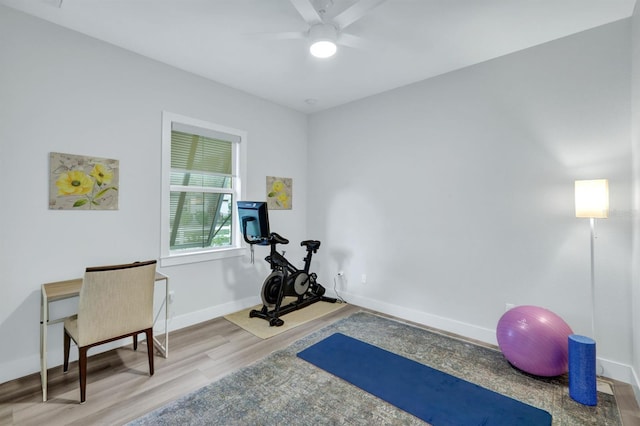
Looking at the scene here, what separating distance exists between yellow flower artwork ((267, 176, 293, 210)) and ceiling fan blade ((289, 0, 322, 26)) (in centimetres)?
238

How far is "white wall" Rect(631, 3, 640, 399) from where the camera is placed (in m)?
2.13

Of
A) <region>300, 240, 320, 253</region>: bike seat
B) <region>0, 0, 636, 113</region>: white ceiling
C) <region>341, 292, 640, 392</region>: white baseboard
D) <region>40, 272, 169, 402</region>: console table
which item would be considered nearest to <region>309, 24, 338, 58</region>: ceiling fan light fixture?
<region>0, 0, 636, 113</region>: white ceiling

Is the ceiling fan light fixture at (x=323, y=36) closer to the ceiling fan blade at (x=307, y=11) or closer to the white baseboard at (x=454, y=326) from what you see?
the ceiling fan blade at (x=307, y=11)

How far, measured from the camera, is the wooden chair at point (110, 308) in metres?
2.04

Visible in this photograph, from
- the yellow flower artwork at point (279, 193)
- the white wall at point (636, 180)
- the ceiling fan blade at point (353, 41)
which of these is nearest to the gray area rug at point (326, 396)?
the white wall at point (636, 180)

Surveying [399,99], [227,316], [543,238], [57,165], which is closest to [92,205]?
[57,165]

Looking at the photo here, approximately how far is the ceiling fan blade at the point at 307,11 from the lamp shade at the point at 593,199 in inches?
93.6

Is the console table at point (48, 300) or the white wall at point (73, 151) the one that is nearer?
the console table at point (48, 300)

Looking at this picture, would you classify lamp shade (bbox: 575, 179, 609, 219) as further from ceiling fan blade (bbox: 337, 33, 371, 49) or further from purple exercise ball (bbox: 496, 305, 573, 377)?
ceiling fan blade (bbox: 337, 33, 371, 49)

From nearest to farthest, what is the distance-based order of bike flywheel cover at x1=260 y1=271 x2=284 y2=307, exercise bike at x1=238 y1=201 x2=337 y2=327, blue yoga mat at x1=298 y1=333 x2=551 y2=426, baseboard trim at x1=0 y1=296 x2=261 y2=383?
blue yoga mat at x1=298 y1=333 x2=551 y2=426
baseboard trim at x1=0 y1=296 x2=261 y2=383
exercise bike at x1=238 y1=201 x2=337 y2=327
bike flywheel cover at x1=260 y1=271 x2=284 y2=307

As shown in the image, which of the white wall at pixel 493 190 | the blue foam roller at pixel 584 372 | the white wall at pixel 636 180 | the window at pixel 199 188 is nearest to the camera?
the blue foam roller at pixel 584 372

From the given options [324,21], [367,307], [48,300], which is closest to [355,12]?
[324,21]

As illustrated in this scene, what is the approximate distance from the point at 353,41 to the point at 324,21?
0.55 m

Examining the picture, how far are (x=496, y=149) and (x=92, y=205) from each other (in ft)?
13.1
